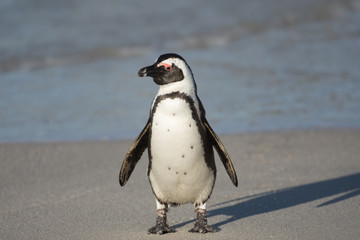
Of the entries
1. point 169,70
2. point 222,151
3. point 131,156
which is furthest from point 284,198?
point 169,70

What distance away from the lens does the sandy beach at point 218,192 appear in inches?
164

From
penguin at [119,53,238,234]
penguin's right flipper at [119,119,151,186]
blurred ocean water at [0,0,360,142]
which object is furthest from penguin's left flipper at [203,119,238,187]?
blurred ocean water at [0,0,360,142]

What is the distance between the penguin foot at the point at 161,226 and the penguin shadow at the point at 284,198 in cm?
20

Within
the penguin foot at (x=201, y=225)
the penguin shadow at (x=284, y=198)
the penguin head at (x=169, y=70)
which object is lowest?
the penguin shadow at (x=284, y=198)

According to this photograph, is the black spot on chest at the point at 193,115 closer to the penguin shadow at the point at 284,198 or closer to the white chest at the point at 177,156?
the white chest at the point at 177,156

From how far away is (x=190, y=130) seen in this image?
3.85 meters

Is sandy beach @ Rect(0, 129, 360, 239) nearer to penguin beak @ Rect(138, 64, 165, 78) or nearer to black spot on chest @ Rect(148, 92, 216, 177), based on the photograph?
black spot on chest @ Rect(148, 92, 216, 177)

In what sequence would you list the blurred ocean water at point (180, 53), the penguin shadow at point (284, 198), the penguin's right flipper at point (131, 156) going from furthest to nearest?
the blurred ocean water at point (180, 53)
the penguin shadow at point (284, 198)
the penguin's right flipper at point (131, 156)

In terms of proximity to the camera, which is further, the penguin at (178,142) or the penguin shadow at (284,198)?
the penguin shadow at (284,198)

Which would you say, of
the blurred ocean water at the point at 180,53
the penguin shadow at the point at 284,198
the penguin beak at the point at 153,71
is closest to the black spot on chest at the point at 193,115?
the penguin beak at the point at 153,71

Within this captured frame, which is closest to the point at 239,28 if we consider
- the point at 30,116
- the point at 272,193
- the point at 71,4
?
the point at 71,4

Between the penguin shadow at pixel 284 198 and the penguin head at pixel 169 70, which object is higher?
the penguin head at pixel 169 70

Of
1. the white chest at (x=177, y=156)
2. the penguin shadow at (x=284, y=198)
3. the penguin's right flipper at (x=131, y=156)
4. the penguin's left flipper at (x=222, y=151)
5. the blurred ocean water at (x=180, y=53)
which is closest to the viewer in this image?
the white chest at (x=177, y=156)

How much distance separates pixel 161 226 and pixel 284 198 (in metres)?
1.21
